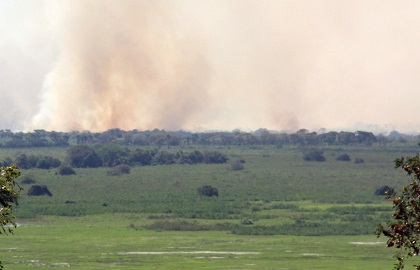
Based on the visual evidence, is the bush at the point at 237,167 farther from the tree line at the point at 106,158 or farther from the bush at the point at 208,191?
the bush at the point at 208,191

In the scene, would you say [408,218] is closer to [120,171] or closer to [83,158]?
[120,171]

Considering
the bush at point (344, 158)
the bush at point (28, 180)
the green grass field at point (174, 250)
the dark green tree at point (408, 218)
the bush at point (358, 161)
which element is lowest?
the green grass field at point (174, 250)

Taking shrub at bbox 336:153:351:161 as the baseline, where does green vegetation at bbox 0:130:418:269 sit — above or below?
below

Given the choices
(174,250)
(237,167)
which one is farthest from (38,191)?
(237,167)

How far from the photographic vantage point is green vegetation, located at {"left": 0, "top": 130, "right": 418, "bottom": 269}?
59219mm

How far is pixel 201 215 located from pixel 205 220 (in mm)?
3081

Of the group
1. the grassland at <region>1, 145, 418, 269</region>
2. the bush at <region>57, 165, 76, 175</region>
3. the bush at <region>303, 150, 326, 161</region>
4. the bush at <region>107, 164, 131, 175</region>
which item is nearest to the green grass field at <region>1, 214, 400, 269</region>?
the grassland at <region>1, 145, 418, 269</region>

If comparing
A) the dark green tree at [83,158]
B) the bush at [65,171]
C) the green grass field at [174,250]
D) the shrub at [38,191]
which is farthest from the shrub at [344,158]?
the green grass field at [174,250]

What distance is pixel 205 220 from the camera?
264ft

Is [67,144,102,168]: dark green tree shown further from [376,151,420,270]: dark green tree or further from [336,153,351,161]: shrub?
[376,151,420,270]: dark green tree

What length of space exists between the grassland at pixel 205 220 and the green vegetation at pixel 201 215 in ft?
0.28

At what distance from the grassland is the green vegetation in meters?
0.09

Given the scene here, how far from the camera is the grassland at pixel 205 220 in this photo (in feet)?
193

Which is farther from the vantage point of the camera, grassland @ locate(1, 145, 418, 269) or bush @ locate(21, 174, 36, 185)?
bush @ locate(21, 174, 36, 185)
